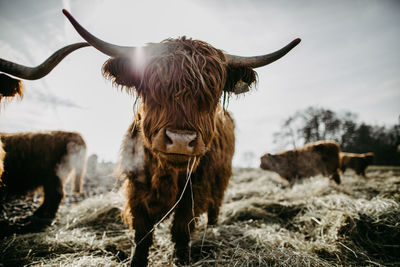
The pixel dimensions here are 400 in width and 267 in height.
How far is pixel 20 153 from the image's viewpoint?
12.8ft

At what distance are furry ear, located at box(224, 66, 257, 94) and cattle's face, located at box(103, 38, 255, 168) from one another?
0.19 meters

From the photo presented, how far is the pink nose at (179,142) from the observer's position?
4.43ft

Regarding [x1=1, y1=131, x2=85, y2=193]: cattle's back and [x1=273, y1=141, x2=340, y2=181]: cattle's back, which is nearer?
[x1=1, y1=131, x2=85, y2=193]: cattle's back

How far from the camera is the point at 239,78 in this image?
213 cm

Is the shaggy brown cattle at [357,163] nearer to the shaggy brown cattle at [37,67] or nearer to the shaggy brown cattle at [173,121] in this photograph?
the shaggy brown cattle at [173,121]

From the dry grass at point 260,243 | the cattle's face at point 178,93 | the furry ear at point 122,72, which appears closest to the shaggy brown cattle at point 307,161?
the dry grass at point 260,243

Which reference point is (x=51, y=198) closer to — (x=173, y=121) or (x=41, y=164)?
(x=41, y=164)

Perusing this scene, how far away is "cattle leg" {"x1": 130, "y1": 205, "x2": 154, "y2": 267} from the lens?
210 cm

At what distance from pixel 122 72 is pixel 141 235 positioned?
189 cm

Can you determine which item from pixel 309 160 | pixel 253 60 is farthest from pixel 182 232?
pixel 309 160

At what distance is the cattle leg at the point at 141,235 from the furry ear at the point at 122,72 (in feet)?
4.81

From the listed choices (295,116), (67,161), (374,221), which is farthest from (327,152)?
(295,116)

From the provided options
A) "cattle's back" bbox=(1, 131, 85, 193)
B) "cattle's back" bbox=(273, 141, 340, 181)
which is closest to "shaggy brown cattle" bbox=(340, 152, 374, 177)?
"cattle's back" bbox=(273, 141, 340, 181)

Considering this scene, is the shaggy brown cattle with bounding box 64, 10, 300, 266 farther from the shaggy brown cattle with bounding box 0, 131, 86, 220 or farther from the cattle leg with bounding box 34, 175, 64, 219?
the shaggy brown cattle with bounding box 0, 131, 86, 220
